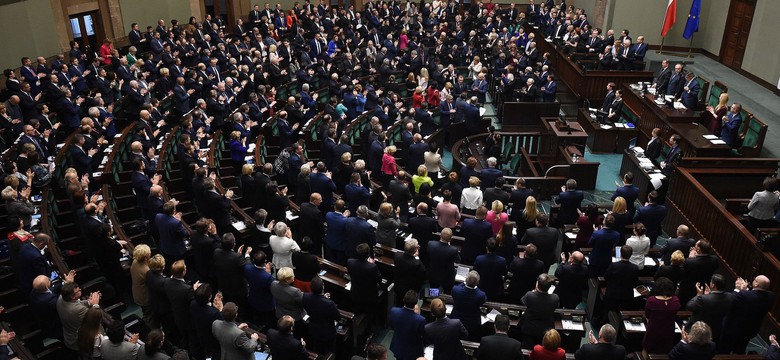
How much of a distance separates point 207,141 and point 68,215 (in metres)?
2.92

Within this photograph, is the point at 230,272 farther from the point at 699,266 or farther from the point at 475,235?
the point at 699,266

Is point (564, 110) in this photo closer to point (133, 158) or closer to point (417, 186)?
point (417, 186)

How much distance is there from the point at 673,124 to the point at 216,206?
9.23 metres

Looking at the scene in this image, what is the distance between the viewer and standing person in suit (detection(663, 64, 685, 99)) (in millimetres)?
12970

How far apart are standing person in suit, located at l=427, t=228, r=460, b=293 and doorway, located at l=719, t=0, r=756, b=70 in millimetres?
14334

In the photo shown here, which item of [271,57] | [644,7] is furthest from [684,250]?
[644,7]

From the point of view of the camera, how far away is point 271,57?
15742mm

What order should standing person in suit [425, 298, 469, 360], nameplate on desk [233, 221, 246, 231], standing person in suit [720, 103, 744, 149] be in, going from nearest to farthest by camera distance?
standing person in suit [425, 298, 469, 360]
nameplate on desk [233, 221, 246, 231]
standing person in suit [720, 103, 744, 149]

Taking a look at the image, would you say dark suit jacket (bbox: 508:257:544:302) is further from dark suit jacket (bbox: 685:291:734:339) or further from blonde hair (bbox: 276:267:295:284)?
blonde hair (bbox: 276:267:295:284)

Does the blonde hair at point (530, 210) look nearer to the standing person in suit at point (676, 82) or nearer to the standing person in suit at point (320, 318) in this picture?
the standing person in suit at point (320, 318)

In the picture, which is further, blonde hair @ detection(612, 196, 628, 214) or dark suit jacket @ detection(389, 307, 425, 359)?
blonde hair @ detection(612, 196, 628, 214)

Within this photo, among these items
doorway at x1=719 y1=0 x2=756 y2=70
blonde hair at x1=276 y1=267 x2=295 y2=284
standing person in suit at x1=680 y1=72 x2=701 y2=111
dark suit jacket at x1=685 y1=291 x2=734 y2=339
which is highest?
doorway at x1=719 y1=0 x2=756 y2=70

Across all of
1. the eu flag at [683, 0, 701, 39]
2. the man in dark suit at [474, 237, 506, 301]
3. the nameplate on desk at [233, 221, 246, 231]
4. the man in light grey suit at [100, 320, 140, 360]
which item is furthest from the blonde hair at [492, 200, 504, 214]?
the eu flag at [683, 0, 701, 39]

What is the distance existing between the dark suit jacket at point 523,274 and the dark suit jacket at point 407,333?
1633 mm
